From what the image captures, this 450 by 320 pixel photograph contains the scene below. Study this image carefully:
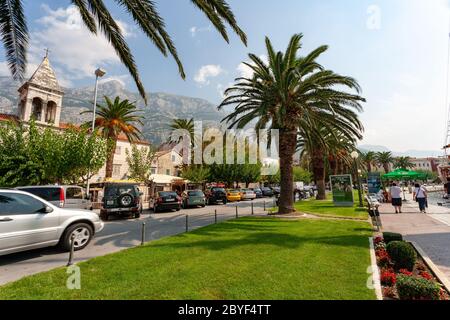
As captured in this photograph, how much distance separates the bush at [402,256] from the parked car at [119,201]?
42.9 feet

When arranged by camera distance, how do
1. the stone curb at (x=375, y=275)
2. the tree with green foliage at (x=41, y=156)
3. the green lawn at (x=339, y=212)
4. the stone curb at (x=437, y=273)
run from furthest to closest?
the tree with green foliage at (x=41, y=156)
the green lawn at (x=339, y=212)
the stone curb at (x=437, y=273)
the stone curb at (x=375, y=275)

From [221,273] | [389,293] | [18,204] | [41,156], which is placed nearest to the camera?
[389,293]

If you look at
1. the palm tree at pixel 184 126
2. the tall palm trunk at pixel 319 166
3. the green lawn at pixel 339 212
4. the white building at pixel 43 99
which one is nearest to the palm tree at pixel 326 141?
the tall palm trunk at pixel 319 166

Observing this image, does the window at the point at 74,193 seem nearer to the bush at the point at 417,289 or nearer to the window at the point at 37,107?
the bush at the point at 417,289

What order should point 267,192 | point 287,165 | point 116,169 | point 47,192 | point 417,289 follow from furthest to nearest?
point 267,192, point 116,169, point 287,165, point 47,192, point 417,289

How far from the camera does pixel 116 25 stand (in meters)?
6.45

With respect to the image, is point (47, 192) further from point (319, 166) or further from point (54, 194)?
point (319, 166)

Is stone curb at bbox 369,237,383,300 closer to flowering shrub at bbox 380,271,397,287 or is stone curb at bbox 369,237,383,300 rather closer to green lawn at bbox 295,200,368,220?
flowering shrub at bbox 380,271,397,287

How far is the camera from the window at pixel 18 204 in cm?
588

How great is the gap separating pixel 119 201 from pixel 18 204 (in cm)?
886

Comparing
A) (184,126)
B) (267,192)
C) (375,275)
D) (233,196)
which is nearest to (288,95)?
(375,275)
